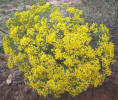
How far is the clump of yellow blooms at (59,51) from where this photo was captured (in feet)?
15.0

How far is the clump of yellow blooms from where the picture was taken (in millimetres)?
4560

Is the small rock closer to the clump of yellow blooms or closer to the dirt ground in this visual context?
the dirt ground

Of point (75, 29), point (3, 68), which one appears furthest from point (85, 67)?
point (3, 68)

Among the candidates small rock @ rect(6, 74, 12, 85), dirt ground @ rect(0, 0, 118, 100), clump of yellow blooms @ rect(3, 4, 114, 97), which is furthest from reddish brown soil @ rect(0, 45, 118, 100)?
clump of yellow blooms @ rect(3, 4, 114, 97)

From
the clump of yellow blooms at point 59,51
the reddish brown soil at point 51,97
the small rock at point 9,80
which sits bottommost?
the reddish brown soil at point 51,97

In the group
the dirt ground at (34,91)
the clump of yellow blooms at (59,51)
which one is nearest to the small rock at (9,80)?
the dirt ground at (34,91)

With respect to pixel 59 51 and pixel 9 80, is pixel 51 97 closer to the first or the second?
pixel 9 80

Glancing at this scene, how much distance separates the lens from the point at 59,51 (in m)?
4.55

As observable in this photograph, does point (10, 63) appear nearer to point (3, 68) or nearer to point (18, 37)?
point (18, 37)

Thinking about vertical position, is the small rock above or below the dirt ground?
above

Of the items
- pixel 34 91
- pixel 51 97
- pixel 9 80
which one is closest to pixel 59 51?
pixel 51 97

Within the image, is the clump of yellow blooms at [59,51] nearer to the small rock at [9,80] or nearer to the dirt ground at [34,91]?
the dirt ground at [34,91]

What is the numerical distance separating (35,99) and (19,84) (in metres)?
1.07

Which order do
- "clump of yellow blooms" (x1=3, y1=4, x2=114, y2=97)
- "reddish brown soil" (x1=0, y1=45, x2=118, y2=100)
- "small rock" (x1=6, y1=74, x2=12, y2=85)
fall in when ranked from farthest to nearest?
"small rock" (x1=6, y1=74, x2=12, y2=85)
"reddish brown soil" (x1=0, y1=45, x2=118, y2=100)
"clump of yellow blooms" (x1=3, y1=4, x2=114, y2=97)
